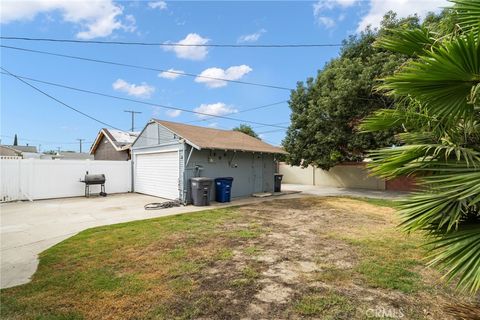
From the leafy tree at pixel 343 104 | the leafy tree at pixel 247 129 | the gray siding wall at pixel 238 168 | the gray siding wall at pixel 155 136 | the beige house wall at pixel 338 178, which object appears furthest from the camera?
the leafy tree at pixel 247 129

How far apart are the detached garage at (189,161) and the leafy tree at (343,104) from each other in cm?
273

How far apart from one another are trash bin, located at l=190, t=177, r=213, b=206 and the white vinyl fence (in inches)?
246

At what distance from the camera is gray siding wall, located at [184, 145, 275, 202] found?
12627 mm

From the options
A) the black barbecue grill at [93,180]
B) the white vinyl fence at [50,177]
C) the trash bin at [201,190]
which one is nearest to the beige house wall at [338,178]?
the trash bin at [201,190]

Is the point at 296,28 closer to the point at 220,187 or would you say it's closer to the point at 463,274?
the point at 220,187

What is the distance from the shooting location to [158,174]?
14.4 metres

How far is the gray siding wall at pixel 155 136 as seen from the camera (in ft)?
43.9

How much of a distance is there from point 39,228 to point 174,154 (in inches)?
245

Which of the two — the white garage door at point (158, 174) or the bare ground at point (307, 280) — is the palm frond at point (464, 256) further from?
the white garage door at point (158, 174)

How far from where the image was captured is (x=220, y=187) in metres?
12.8

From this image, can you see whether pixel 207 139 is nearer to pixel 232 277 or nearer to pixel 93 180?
pixel 93 180

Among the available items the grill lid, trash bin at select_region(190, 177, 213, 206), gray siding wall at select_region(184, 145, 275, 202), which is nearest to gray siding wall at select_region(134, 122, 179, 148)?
gray siding wall at select_region(184, 145, 275, 202)

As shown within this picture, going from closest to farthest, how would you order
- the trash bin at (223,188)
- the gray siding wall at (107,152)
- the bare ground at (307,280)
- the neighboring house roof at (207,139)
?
the bare ground at (307,280) < the neighboring house roof at (207,139) < the trash bin at (223,188) < the gray siding wall at (107,152)

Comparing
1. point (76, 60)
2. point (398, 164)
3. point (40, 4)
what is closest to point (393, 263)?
point (398, 164)
